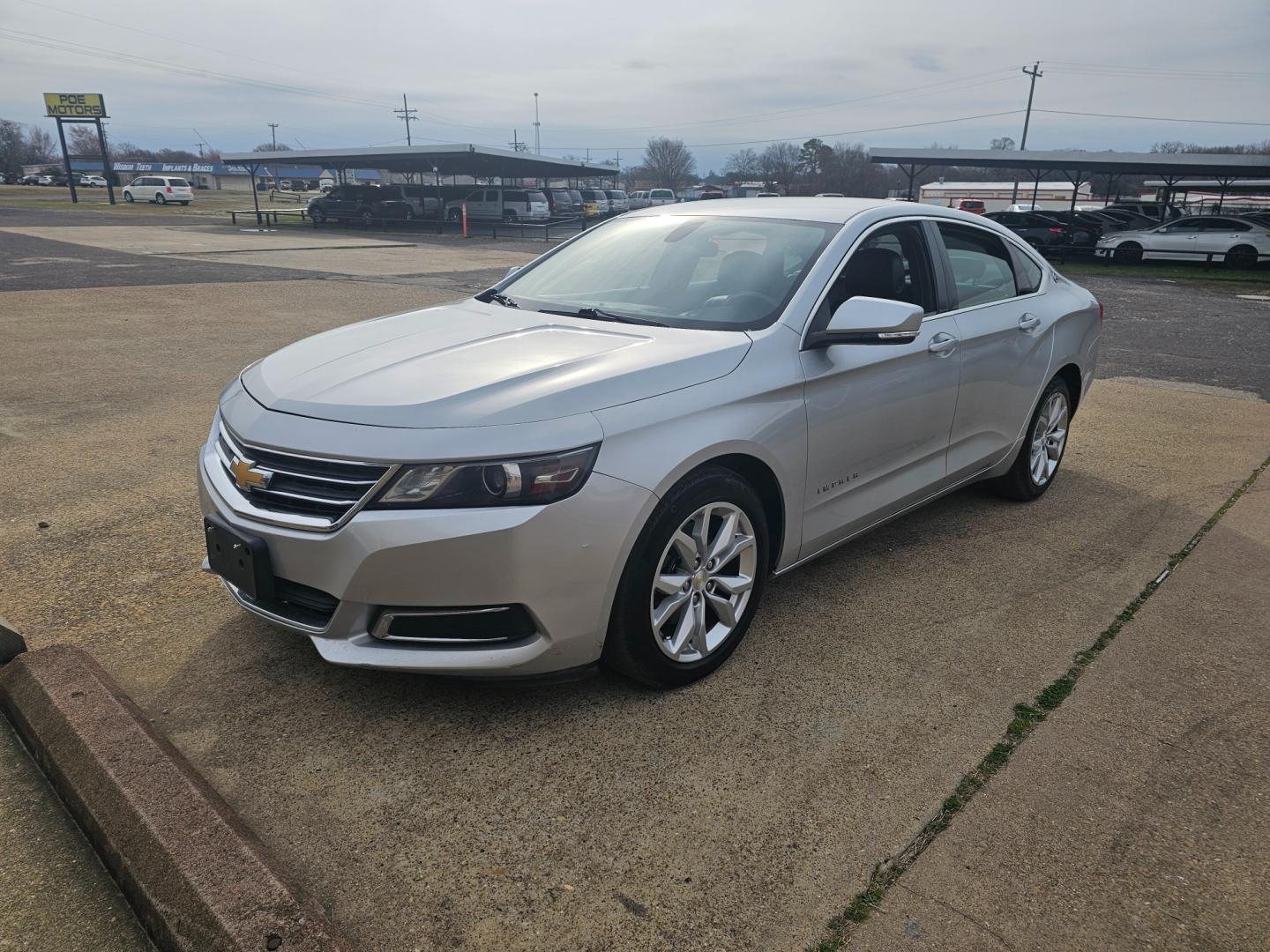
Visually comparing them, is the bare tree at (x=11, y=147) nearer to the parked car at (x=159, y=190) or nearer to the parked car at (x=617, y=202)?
the parked car at (x=159, y=190)

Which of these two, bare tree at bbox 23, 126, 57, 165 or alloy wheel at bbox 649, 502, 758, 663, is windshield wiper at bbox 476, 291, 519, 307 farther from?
bare tree at bbox 23, 126, 57, 165

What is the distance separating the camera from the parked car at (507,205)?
39.2 meters

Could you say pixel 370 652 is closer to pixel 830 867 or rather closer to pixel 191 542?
pixel 830 867

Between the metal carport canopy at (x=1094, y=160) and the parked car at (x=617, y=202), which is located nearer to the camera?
the metal carport canopy at (x=1094, y=160)

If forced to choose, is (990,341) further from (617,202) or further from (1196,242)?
(617,202)

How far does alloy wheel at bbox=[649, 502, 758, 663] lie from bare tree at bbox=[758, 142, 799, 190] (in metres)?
98.4

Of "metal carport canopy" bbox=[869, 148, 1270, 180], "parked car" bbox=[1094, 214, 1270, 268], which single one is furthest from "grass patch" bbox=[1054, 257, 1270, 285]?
"metal carport canopy" bbox=[869, 148, 1270, 180]

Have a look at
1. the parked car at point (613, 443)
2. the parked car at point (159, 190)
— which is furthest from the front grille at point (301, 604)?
the parked car at point (159, 190)

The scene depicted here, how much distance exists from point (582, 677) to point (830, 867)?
0.92m

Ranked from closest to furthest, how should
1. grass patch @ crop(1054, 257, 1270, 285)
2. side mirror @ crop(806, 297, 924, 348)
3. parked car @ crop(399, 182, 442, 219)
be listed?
side mirror @ crop(806, 297, 924, 348) < grass patch @ crop(1054, 257, 1270, 285) < parked car @ crop(399, 182, 442, 219)

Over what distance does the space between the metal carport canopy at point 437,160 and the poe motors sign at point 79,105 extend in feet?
110

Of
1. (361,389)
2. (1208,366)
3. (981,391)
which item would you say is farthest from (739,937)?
(1208,366)

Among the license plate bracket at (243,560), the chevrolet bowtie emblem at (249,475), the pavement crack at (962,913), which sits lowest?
the pavement crack at (962,913)

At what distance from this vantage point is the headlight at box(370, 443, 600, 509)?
8.52ft
